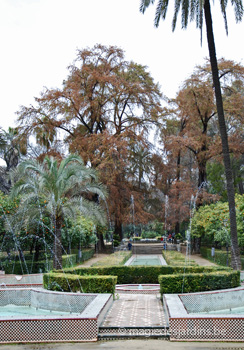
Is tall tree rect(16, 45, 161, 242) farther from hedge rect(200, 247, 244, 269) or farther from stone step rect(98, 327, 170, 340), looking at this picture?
stone step rect(98, 327, 170, 340)

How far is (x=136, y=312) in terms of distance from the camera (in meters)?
10.1

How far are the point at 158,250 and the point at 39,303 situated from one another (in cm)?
2915

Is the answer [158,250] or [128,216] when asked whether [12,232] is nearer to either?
[128,216]

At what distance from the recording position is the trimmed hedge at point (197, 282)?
1159 cm

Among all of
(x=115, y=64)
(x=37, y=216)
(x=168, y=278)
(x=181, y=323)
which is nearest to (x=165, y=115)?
(x=115, y=64)

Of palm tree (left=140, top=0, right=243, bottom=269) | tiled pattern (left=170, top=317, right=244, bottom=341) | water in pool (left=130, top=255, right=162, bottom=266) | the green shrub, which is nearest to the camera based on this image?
tiled pattern (left=170, top=317, right=244, bottom=341)

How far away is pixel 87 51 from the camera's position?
35.2 m

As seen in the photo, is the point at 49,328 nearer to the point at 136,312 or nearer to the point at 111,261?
the point at 136,312

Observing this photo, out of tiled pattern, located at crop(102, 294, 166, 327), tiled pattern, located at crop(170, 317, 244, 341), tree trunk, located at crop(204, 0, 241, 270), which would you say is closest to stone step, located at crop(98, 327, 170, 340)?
tiled pattern, located at crop(102, 294, 166, 327)

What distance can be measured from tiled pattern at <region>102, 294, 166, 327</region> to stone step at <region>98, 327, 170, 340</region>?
7.9 inches

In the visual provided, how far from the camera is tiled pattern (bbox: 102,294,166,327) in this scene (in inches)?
353

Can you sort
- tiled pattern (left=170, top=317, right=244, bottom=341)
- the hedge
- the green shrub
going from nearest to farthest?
tiled pattern (left=170, top=317, right=244, bottom=341), the green shrub, the hedge

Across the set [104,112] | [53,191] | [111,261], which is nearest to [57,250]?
[53,191]

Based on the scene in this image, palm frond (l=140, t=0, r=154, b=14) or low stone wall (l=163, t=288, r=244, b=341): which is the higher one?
palm frond (l=140, t=0, r=154, b=14)
